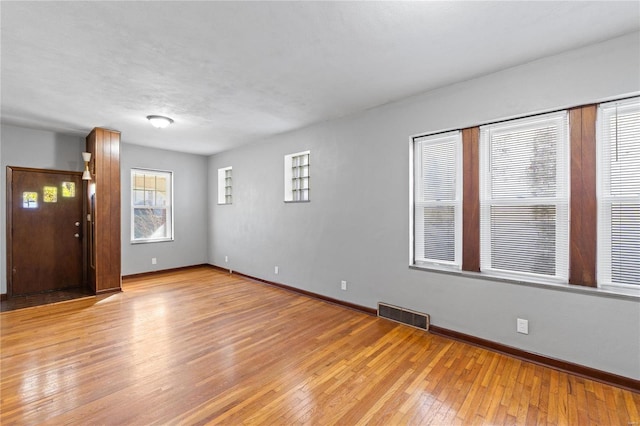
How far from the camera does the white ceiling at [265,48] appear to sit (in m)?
1.90

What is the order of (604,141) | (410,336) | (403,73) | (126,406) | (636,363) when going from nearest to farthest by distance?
(126,406) < (636,363) < (604,141) < (403,73) < (410,336)

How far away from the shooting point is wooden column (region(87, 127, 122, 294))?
4570 millimetres

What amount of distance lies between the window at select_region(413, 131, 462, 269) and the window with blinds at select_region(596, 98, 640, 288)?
110 centimetres

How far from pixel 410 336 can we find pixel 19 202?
628cm

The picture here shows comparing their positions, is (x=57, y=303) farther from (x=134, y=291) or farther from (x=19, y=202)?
(x=19, y=202)

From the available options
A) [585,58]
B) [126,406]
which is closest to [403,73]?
[585,58]

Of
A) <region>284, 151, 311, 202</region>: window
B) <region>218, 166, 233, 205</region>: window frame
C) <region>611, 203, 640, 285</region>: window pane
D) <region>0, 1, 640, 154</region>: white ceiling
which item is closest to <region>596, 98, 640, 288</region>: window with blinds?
<region>611, 203, 640, 285</region>: window pane

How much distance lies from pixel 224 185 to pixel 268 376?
512 centimetres

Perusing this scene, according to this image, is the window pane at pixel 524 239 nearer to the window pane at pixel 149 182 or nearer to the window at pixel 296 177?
the window at pixel 296 177

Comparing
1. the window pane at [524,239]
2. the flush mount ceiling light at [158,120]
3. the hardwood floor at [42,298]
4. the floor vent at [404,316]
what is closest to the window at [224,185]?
the flush mount ceiling light at [158,120]

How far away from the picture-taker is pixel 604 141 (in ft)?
7.56

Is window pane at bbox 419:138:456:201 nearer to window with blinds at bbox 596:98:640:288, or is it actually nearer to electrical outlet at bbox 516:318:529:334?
window with blinds at bbox 596:98:640:288

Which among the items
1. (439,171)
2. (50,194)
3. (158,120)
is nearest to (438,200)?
(439,171)

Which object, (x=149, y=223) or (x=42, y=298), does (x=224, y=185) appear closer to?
(x=149, y=223)
